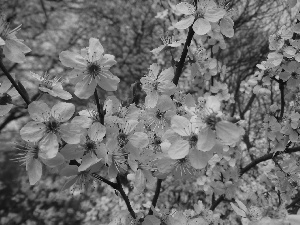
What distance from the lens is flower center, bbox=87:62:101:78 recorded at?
152 cm

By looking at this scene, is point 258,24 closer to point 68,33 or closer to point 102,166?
point 68,33

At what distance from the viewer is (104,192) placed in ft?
22.1

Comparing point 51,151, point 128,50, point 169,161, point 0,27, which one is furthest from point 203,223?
point 128,50

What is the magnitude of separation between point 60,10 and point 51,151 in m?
7.84

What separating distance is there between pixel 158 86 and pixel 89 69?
44 cm

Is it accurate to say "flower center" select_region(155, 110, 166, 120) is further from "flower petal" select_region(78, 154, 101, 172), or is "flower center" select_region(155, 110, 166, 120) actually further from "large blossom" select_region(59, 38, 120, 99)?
"flower petal" select_region(78, 154, 101, 172)

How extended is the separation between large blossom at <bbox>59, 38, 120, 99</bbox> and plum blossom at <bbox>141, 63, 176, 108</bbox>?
288 millimetres

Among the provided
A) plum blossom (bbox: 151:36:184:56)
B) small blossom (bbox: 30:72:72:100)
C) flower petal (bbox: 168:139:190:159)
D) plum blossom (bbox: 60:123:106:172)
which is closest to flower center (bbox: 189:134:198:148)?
flower petal (bbox: 168:139:190:159)

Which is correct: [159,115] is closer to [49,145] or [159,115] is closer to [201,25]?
[201,25]

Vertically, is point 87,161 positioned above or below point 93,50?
below

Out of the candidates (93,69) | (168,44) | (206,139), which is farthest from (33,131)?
(168,44)

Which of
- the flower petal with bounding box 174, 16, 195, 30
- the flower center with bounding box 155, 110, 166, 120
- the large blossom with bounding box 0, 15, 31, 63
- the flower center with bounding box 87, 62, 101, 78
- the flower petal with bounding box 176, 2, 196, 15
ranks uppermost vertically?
the flower petal with bounding box 176, 2, 196, 15

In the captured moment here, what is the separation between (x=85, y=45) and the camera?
7840mm

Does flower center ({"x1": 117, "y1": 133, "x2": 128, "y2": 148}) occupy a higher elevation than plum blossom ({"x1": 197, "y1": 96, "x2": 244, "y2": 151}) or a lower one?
lower
